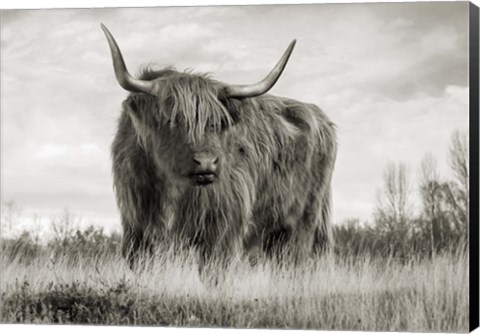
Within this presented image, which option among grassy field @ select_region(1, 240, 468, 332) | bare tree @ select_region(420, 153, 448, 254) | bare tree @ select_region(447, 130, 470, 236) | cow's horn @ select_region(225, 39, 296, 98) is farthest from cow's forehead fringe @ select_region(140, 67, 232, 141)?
bare tree @ select_region(447, 130, 470, 236)

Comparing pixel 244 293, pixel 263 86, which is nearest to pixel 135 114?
pixel 263 86

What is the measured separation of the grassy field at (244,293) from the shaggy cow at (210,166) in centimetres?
25

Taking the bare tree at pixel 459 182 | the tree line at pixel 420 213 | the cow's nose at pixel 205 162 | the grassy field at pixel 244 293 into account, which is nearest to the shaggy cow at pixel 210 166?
the cow's nose at pixel 205 162

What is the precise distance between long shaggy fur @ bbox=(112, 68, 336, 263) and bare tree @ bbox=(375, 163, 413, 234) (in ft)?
2.14

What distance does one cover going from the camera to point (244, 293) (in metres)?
8.54

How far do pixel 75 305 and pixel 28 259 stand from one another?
0.54 metres

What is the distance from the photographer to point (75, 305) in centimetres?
868

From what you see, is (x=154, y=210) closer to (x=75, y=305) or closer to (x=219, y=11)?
(x=75, y=305)

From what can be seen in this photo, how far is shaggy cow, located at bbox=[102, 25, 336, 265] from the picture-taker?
8516 millimetres

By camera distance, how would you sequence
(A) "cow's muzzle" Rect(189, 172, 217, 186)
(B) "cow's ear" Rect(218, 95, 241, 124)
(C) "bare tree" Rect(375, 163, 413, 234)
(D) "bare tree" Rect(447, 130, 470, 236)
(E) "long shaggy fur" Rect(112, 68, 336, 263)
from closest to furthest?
(D) "bare tree" Rect(447, 130, 470, 236) → (C) "bare tree" Rect(375, 163, 413, 234) → (A) "cow's muzzle" Rect(189, 172, 217, 186) → (E) "long shaggy fur" Rect(112, 68, 336, 263) → (B) "cow's ear" Rect(218, 95, 241, 124)

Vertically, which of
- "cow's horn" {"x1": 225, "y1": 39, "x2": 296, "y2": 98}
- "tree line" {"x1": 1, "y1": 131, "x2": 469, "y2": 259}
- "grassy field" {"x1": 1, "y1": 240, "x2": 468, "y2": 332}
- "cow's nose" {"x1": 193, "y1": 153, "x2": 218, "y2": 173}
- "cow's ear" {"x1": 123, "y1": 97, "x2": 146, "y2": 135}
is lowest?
"grassy field" {"x1": 1, "y1": 240, "x2": 468, "y2": 332}

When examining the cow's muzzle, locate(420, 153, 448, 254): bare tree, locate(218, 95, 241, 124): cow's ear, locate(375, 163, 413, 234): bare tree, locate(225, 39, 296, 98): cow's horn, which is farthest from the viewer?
locate(218, 95, 241, 124): cow's ear

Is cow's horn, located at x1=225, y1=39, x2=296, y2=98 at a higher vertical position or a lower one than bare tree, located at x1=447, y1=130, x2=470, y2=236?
higher

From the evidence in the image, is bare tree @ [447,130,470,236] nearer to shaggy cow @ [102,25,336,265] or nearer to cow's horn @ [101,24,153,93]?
shaggy cow @ [102,25,336,265]
